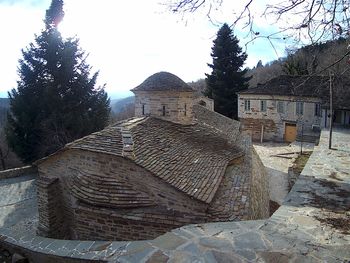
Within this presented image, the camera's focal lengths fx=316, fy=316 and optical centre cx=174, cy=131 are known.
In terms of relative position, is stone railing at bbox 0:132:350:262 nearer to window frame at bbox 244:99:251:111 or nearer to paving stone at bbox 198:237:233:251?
paving stone at bbox 198:237:233:251

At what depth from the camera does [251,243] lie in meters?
3.26

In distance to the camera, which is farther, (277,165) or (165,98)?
(277,165)

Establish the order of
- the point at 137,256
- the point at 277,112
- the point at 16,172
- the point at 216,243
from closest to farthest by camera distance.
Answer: the point at 137,256, the point at 216,243, the point at 16,172, the point at 277,112

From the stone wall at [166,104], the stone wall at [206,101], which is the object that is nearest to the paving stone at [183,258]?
the stone wall at [166,104]

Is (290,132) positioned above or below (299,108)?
below

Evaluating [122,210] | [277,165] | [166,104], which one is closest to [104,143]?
[122,210]

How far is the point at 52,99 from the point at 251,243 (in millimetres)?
21551

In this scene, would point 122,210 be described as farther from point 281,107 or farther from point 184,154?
point 281,107

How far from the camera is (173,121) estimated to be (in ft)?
44.8

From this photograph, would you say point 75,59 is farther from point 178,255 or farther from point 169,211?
point 178,255

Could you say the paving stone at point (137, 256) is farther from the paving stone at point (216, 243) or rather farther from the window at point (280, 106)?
the window at point (280, 106)

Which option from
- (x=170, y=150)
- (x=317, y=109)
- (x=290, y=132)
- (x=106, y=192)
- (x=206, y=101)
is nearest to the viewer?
(x=106, y=192)

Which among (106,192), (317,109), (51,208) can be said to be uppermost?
(317,109)

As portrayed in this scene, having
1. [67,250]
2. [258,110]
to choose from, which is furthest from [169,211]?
[258,110]
